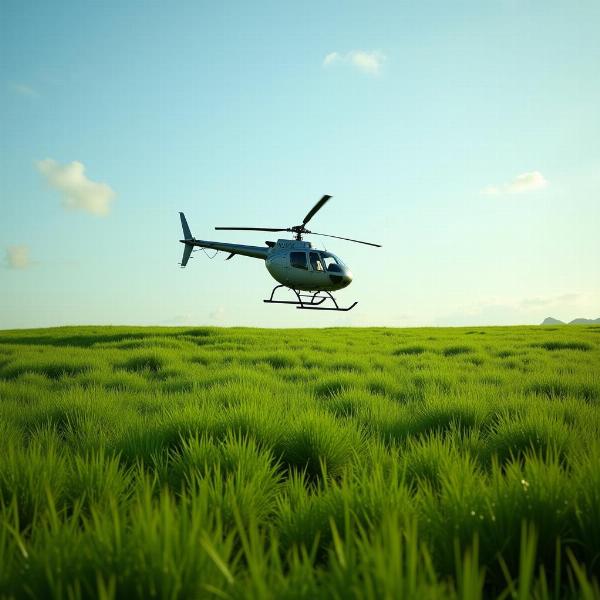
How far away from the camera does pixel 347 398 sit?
580cm

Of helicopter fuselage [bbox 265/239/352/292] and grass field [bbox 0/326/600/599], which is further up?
helicopter fuselage [bbox 265/239/352/292]

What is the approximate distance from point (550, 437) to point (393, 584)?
3.03m

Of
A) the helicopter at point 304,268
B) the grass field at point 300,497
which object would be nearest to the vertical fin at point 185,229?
the helicopter at point 304,268

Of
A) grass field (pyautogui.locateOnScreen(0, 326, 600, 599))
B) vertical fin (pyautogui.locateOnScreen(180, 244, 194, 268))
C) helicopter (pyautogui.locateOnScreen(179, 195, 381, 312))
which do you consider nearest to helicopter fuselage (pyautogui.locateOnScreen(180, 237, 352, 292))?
helicopter (pyautogui.locateOnScreen(179, 195, 381, 312))

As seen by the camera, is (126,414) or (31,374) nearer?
(126,414)

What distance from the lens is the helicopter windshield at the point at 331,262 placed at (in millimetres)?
18016

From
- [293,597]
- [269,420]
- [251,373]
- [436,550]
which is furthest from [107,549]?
[251,373]

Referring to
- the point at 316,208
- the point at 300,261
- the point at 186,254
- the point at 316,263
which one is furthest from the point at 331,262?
the point at 186,254

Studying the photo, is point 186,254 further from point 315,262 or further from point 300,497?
point 300,497

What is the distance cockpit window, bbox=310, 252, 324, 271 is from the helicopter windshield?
18 cm

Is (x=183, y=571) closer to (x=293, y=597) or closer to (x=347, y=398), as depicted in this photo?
(x=293, y=597)

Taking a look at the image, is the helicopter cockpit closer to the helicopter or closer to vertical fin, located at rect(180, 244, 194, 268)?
the helicopter

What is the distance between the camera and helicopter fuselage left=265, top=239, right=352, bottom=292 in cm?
1781

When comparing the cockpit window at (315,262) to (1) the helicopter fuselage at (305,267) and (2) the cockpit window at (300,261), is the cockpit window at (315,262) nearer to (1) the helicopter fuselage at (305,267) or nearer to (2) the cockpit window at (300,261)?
(1) the helicopter fuselage at (305,267)
